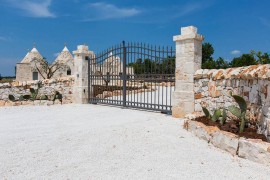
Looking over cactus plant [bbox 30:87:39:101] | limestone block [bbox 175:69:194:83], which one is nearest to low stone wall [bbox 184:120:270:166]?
limestone block [bbox 175:69:194:83]

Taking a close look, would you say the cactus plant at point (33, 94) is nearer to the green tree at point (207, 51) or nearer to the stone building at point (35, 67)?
the stone building at point (35, 67)

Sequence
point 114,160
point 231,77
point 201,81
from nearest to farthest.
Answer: point 114,160
point 231,77
point 201,81

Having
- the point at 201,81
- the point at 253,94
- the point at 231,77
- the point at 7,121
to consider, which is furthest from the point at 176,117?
the point at 7,121

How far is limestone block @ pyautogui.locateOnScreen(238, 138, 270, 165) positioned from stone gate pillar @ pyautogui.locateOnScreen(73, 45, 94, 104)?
8400mm

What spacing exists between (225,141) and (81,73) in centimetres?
818

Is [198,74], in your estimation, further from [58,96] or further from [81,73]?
[58,96]

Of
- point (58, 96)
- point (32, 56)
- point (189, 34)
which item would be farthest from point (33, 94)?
point (32, 56)

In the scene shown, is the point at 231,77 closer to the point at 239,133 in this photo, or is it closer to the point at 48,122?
the point at 239,133

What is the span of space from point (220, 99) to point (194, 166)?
2.86m

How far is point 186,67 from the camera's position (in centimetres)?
693

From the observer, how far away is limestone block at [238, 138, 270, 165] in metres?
3.55

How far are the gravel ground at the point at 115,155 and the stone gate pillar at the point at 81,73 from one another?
16.5 ft

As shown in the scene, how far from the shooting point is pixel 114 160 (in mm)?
3770

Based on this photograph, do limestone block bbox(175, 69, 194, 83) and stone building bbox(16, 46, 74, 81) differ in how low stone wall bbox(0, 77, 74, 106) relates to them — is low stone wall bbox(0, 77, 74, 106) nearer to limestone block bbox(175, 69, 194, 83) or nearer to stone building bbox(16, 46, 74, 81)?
limestone block bbox(175, 69, 194, 83)
